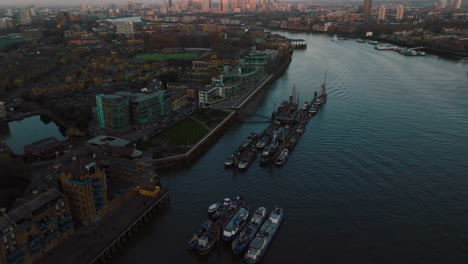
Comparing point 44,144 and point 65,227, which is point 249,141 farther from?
point 44,144

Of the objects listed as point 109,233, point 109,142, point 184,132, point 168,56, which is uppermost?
point 168,56

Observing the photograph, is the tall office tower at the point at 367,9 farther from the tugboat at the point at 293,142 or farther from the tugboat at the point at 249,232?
the tugboat at the point at 249,232

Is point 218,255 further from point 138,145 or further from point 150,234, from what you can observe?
point 138,145

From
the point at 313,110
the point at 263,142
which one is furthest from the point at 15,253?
the point at 313,110

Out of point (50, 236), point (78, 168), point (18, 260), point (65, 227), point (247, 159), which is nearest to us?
point (18, 260)

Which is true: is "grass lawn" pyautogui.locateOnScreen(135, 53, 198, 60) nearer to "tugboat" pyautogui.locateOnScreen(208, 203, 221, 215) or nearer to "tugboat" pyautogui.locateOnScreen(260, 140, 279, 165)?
"tugboat" pyautogui.locateOnScreen(260, 140, 279, 165)
